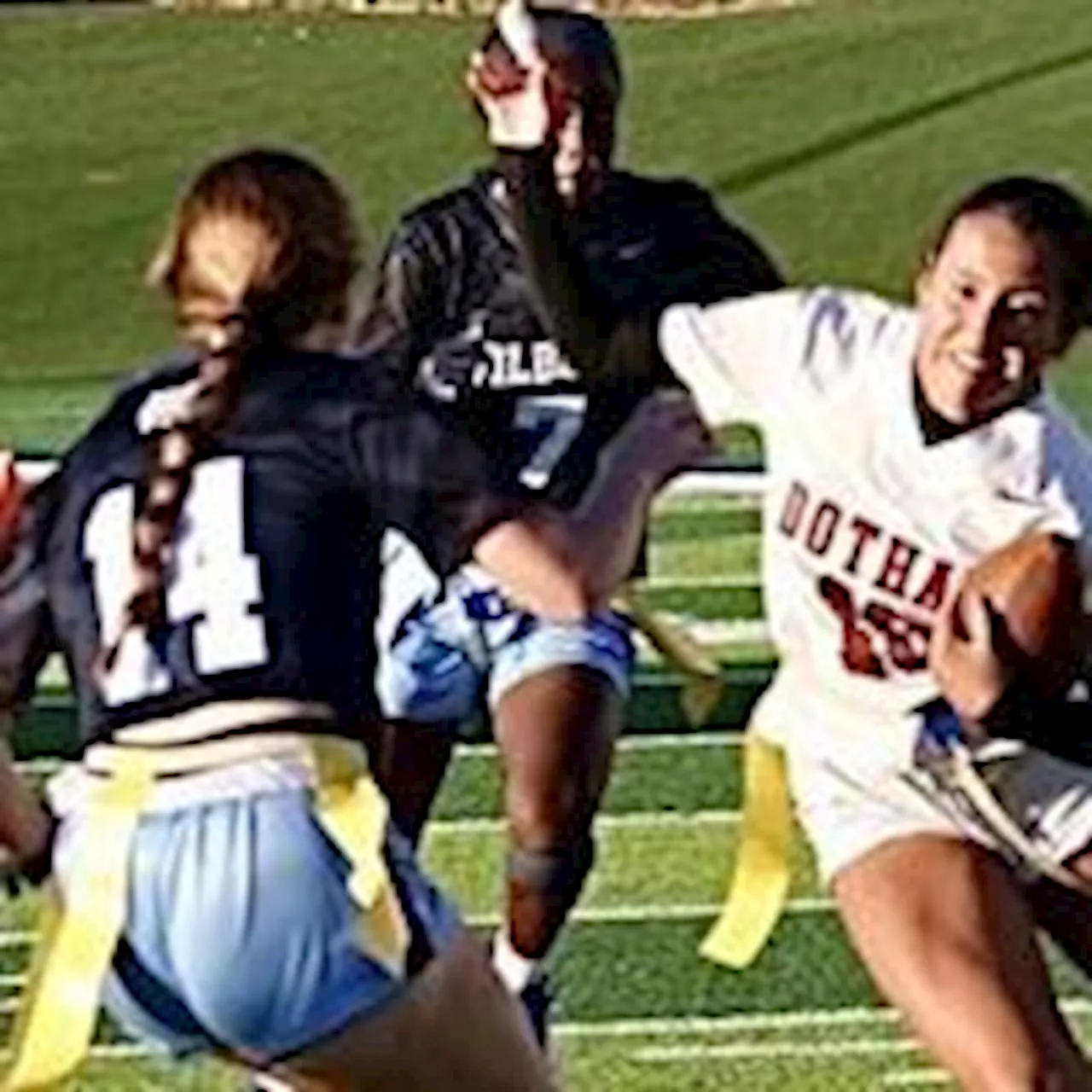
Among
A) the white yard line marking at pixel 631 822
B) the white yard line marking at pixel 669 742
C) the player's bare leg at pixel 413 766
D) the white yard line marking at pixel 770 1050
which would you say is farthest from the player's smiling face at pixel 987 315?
the white yard line marking at pixel 669 742

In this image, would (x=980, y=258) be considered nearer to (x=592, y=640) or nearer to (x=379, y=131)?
(x=592, y=640)

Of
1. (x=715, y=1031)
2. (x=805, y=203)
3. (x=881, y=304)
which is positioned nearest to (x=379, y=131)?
(x=805, y=203)

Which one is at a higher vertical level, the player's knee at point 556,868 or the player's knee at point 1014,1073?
the player's knee at point 1014,1073

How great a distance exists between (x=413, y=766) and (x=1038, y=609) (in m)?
2.60

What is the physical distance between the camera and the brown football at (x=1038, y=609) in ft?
19.9

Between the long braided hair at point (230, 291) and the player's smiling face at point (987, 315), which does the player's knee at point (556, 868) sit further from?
the long braided hair at point (230, 291)

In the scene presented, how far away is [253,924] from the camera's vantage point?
568 centimetres

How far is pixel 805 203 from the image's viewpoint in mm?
25781

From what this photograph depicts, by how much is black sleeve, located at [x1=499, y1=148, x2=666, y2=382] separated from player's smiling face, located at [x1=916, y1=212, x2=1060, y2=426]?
0.70 m

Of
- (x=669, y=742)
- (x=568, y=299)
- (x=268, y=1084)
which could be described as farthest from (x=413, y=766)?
(x=669, y=742)

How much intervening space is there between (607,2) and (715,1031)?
24.4 meters

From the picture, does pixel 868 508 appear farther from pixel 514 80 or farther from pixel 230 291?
pixel 230 291

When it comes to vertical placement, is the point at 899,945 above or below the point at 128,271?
above

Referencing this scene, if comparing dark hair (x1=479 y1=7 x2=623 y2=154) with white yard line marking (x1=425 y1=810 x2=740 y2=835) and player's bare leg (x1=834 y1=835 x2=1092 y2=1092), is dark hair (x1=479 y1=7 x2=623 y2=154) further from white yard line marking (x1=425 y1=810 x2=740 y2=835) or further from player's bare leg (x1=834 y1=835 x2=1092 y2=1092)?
white yard line marking (x1=425 y1=810 x2=740 y2=835)
